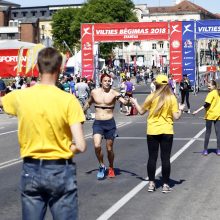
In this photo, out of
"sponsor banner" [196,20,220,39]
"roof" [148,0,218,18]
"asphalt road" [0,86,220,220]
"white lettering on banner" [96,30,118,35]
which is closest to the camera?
"asphalt road" [0,86,220,220]

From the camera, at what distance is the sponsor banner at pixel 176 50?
137 feet

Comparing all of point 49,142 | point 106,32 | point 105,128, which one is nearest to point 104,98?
point 105,128

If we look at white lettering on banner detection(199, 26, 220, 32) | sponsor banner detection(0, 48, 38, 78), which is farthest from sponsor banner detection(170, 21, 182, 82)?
sponsor banner detection(0, 48, 38, 78)

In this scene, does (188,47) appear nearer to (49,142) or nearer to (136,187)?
(136,187)

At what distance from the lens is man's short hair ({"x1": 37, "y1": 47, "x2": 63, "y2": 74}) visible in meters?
4.42

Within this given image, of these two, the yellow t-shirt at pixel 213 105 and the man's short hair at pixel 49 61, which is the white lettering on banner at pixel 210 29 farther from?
the man's short hair at pixel 49 61

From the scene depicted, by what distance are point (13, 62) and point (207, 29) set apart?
15496 mm

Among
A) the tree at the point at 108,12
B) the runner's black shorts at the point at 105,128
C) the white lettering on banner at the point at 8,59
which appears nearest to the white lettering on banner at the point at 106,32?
the white lettering on banner at the point at 8,59

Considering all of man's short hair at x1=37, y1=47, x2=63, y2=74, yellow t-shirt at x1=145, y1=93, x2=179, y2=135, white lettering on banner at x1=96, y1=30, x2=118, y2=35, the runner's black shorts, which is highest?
white lettering on banner at x1=96, y1=30, x2=118, y2=35

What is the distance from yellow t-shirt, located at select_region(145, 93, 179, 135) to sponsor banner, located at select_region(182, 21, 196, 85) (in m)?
32.7

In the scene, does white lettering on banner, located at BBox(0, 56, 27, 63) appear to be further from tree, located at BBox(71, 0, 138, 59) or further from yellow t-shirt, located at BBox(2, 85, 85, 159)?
tree, located at BBox(71, 0, 138, 59)

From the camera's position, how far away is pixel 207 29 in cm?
4178

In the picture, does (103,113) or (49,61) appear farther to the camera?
(103,113)

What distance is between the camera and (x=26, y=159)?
178 inches
